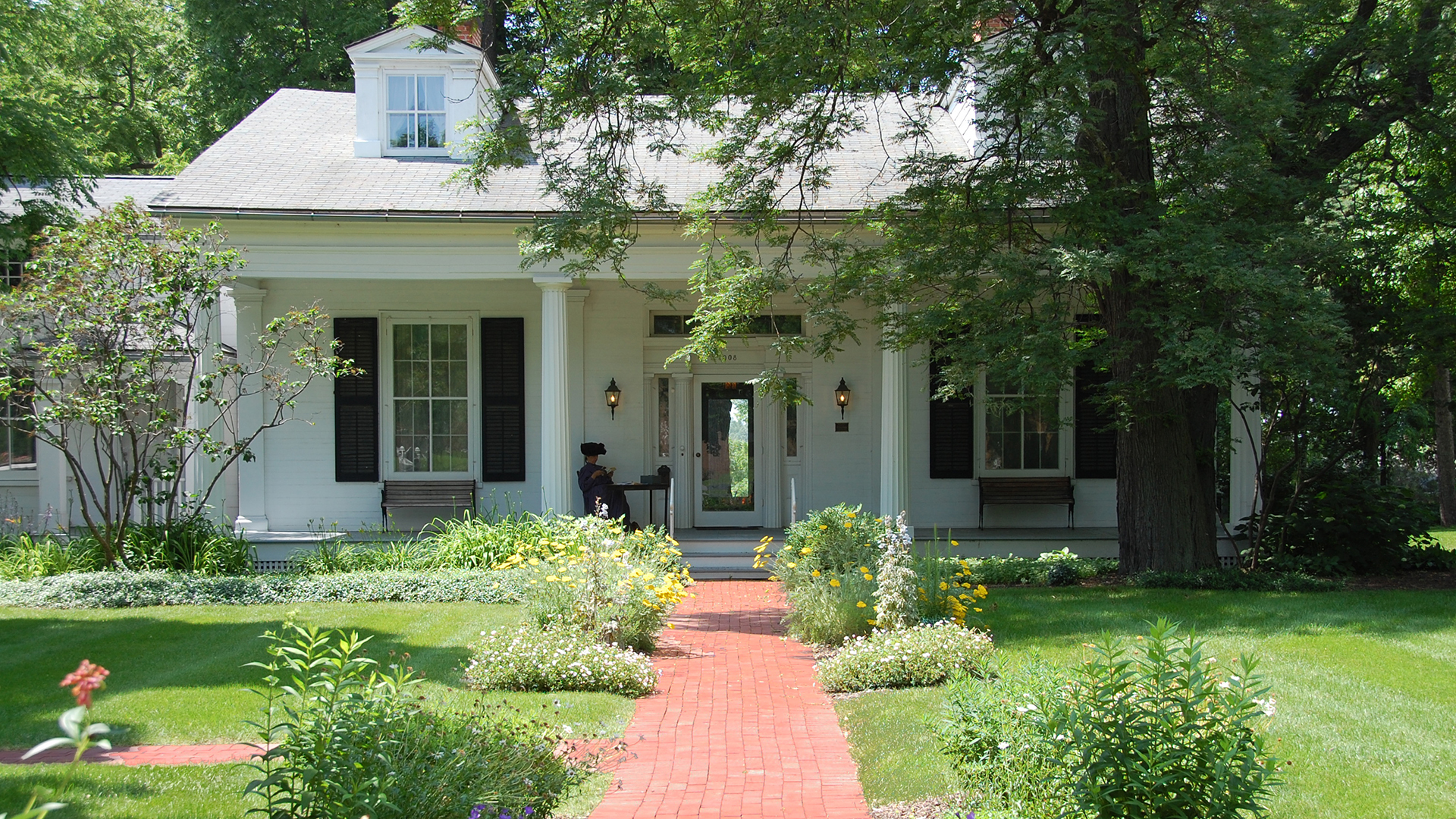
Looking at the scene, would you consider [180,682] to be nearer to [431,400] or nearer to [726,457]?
[431,400]

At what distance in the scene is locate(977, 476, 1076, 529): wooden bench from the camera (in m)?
14.5

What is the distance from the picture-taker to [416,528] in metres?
14.6

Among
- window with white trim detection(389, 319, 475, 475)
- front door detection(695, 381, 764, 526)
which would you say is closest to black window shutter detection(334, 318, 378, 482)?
window with white trim detection(389, 319, 475, 475)

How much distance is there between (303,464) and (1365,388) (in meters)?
13.1

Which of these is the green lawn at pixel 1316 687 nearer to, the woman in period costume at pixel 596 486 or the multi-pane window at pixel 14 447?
the woman in period costume at pixel 596 486

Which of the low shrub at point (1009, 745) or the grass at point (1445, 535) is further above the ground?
the low shrub at point (1009, 745)

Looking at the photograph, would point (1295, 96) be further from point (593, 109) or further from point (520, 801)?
point (520, 801)

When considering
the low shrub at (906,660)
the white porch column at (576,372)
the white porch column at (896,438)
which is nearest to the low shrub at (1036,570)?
the white porch column at (896,438)

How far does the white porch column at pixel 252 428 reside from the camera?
1436 centimetres

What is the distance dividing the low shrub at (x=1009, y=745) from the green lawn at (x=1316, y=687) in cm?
21

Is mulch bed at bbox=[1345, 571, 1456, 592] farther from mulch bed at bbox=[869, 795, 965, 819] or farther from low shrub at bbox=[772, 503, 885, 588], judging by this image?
mulch bed at bbox=[869, 795, 965, 819]

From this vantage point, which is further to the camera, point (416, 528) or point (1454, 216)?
point (416, 528)

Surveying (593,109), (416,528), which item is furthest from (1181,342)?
(416,528)

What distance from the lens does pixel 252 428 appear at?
569 inches
